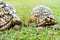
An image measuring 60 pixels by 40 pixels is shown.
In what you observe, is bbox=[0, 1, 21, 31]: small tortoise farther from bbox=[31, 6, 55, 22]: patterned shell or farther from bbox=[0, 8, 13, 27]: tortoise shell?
bbox=[31, 6, 55, 22]: patterned shell

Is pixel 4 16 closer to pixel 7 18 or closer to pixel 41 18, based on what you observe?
pixel 7 18

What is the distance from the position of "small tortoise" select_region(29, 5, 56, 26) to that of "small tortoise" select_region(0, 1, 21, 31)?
0.47 metres

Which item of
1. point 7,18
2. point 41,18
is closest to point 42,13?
point 41,18

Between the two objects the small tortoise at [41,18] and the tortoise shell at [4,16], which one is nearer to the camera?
the tortoise shell at [4,16]

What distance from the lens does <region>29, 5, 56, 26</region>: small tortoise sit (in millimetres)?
5061

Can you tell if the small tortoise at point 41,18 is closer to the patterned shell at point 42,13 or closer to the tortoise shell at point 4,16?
the patterned shell at point 42,13

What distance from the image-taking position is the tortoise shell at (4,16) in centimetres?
483

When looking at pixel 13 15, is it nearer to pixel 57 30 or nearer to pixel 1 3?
pixel 1 3

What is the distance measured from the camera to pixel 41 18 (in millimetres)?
5141

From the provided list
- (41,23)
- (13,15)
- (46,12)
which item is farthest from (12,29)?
(46,12)

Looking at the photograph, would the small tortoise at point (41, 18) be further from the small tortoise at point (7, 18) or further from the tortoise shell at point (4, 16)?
the tortoise shell at point (4, 16)

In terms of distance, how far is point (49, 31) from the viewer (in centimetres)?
457

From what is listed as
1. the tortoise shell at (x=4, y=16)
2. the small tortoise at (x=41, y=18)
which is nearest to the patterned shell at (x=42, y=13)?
the small tortoise at (x=41, y=18)

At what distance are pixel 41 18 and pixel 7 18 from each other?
2.83 feet
